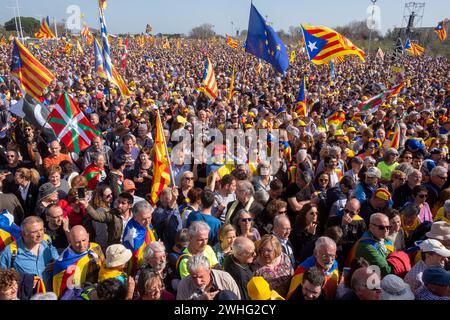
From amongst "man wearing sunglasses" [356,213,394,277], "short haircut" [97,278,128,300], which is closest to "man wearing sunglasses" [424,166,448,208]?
"man wearing sunglasses" [356,213,394,277]

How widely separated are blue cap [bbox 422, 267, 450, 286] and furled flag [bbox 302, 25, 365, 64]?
757 cm

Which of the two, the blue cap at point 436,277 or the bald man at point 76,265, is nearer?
the blue cap at point 436,277

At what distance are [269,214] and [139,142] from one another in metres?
3.64

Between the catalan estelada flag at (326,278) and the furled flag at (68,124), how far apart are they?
404 cm

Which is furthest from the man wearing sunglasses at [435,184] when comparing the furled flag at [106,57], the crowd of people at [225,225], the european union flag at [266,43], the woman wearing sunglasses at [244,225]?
the furled flag at [106,57]

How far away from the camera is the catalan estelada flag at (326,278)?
9.87 feet

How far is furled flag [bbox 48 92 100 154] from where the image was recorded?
231 inches

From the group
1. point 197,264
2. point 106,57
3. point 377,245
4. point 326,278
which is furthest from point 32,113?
point 377,245

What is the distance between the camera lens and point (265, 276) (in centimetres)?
320

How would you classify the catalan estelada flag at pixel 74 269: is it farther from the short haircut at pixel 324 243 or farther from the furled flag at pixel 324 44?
the furled flag at pixel 324 44

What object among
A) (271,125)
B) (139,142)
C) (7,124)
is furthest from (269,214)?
(7,124)
